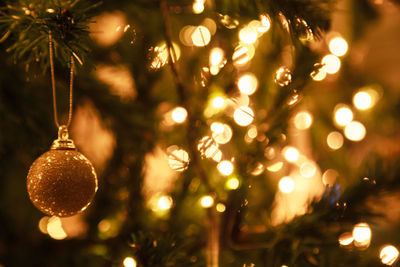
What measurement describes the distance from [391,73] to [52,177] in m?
1.69

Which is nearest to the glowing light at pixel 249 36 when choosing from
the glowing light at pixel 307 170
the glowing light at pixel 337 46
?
the glowing light at pixel 337 46

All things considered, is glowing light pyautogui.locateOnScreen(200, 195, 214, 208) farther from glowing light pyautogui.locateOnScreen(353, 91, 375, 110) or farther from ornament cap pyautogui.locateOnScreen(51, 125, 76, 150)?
glowing light pyautogui.locateOnScreen(353, 91, 375, 110)

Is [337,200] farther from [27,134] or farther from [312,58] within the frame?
[27,134]

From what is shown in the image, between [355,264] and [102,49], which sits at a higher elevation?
[102,49]

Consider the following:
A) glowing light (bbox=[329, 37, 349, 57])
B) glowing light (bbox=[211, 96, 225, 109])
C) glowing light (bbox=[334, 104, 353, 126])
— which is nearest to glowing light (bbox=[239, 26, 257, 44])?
glowing light (bbox=[211, 96, 225, 109])

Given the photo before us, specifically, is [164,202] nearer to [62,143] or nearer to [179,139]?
[179,139]

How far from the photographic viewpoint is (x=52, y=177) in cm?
40

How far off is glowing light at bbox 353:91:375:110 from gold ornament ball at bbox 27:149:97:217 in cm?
87

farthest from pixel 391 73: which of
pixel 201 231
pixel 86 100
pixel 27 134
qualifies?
pixel 27 134

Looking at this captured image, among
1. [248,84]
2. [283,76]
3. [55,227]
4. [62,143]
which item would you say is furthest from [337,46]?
[55,227]

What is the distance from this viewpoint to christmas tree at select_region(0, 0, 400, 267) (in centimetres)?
42

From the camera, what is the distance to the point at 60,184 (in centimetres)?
40

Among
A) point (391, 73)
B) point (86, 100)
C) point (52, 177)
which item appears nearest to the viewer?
point (52, 177)

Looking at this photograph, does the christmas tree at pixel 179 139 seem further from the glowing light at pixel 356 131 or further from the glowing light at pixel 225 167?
the glowing light at pixel 356 131
